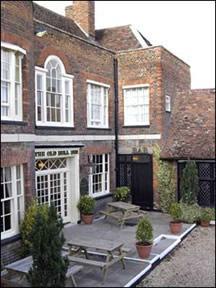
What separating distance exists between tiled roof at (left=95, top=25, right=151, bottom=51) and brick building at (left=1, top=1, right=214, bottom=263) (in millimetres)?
Answer: 57

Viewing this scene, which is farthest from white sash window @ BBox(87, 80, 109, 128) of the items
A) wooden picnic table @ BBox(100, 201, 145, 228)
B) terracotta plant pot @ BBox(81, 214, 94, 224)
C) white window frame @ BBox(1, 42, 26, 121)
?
white window frame @ BBox(1, 42, 26, 121)

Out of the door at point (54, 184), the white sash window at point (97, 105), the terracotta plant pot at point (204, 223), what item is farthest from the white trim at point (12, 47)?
the terracotta plant pot at point (204, 223)

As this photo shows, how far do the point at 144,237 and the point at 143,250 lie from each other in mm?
359

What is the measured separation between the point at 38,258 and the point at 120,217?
7.17 meters

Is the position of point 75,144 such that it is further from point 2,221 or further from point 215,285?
point 215,285

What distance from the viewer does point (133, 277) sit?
9.08 meters

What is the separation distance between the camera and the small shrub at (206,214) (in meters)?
14.7

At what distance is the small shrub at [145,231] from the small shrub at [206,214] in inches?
188

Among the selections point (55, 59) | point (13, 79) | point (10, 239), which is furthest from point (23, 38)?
point (10, 239)

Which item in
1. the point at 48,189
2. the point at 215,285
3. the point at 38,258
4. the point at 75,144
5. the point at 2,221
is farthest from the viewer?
the point at 75,144

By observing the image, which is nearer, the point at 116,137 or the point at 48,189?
the point at 48,189

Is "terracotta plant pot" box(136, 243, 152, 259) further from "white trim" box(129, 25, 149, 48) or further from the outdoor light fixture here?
"white trim" box(129, 25, 149, 48)

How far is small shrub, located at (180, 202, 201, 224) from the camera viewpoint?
1505 centimetres

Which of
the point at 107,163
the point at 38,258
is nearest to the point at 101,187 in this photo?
the point at 107,163
